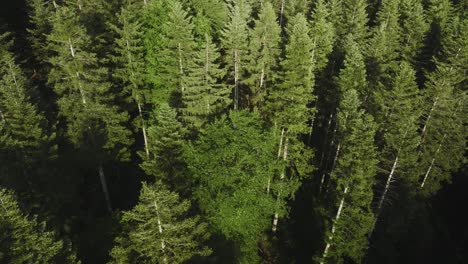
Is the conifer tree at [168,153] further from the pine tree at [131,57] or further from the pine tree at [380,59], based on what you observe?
the pine tree at [380,59]

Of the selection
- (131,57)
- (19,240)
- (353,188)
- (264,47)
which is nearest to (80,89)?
(131,57)

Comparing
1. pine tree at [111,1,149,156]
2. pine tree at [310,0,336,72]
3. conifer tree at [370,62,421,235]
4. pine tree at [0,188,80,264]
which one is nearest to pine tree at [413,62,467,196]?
conifer tree at [370,62,421,235]

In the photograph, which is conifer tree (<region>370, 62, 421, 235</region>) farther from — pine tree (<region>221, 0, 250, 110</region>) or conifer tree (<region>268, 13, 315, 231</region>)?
pine tree (<region>221, 0, 250, 110</region>)

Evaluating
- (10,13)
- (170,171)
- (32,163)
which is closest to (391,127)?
(170,171)

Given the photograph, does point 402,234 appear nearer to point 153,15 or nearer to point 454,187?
point 454,187

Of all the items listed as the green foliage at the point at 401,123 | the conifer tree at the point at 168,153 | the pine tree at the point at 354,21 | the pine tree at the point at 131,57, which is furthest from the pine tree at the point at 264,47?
the pine tree at the point at 354,21

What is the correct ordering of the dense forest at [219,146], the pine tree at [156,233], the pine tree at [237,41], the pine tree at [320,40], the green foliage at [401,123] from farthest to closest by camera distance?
1. the pine tree at [320,40]
2. the pine tree at [237,41]
3. the green foliage at [401,123]
4. the dense forest at [219,146]
5. the pine tree at [156,233]
